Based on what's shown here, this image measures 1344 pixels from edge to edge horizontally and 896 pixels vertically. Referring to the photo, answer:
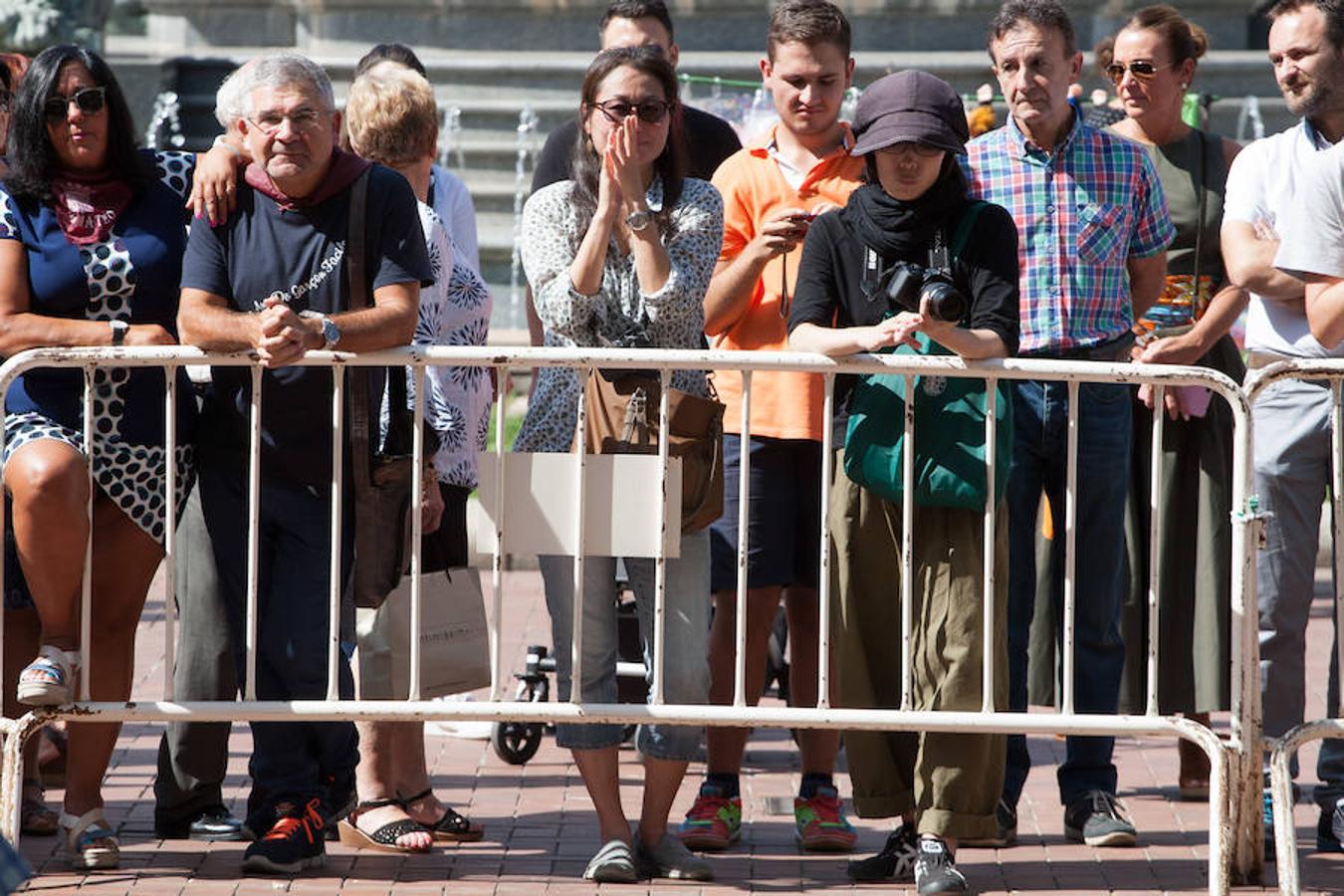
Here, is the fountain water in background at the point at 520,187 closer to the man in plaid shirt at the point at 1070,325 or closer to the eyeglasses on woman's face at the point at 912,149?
the man in plaid shirt at the point at 1070,325

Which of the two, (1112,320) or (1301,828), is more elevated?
(1112,320)

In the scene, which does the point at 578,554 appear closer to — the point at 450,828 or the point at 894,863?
the point at 450,828

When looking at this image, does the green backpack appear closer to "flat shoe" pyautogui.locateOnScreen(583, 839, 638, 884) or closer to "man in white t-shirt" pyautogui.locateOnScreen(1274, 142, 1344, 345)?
"man in white t-shirt" pyautogui.locateOnScreen(1274, 142, 1344, 345)

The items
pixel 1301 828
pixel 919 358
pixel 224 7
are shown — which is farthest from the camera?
pixel 224 7

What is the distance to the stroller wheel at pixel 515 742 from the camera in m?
7.18

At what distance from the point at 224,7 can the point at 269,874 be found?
1270 centimetres

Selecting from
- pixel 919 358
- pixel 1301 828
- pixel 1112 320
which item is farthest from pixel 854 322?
pixel 1301 828

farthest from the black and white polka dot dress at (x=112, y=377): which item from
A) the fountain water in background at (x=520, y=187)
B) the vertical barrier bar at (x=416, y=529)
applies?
the fountain water in background at (x=520, y=187)

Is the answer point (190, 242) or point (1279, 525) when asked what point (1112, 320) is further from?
point (190, 242)

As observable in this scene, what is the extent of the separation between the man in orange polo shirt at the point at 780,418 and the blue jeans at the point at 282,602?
1.15m

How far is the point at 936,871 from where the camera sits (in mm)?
5594

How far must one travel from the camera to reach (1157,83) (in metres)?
6.77

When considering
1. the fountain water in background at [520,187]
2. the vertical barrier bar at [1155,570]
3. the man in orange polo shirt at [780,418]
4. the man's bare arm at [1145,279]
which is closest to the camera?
the vertical barrier bar at [1155,570]

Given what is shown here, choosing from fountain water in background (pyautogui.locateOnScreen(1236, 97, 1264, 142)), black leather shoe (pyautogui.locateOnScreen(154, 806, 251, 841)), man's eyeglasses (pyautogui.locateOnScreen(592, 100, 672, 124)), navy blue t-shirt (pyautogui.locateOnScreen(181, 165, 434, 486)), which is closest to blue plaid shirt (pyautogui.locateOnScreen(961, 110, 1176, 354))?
man's eyeglasses (pyautogui.locateOnScreen(592, 100, 672, 124))
